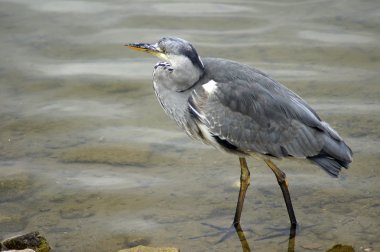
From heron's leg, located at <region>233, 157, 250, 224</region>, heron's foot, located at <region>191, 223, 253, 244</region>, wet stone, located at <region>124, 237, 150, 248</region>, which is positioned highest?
heron's leg, located at <region>233, 157, 250, 224</region>

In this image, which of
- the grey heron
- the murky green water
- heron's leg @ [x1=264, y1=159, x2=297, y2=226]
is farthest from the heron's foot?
the grey heron

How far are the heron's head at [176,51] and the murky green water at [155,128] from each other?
1357 mm

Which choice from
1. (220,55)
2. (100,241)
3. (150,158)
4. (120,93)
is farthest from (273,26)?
(100,241)

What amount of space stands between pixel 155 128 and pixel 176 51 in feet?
7.10

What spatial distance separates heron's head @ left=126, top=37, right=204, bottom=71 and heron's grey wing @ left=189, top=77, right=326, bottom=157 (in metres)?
0.24

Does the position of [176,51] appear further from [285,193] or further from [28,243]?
[28,243]

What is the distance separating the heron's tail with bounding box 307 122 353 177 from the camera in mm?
5977

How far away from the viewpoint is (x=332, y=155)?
599 centimetres

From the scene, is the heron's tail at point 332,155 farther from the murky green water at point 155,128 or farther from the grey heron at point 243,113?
the murky green water at point 155,128

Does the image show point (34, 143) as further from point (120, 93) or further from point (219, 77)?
point (219, 77)

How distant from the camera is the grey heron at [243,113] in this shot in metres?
6.01

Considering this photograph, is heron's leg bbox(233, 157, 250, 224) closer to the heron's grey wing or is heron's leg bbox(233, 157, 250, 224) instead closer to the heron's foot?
the heron's foot

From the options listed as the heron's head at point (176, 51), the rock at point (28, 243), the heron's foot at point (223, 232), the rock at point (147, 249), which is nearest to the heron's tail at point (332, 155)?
the heron's foot at point (223, 232)

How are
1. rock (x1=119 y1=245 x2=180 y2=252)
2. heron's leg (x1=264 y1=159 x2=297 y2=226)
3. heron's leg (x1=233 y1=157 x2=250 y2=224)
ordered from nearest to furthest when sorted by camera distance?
rock (x1=119 y1=245 x2=180 y2=252)
heron's leg (x1=264 y1=159 x2=297 y2=226)
heron's leg (x1=233 y1=157 x2=250 y2=224)
